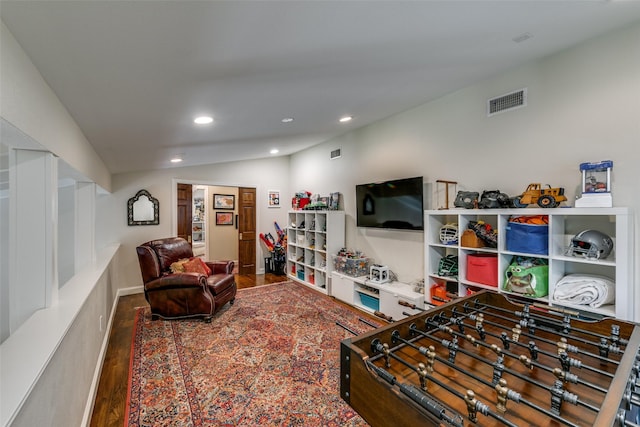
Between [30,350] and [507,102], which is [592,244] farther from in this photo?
[30,350]

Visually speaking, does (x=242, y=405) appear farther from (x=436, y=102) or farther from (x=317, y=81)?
(x=436, y=102)

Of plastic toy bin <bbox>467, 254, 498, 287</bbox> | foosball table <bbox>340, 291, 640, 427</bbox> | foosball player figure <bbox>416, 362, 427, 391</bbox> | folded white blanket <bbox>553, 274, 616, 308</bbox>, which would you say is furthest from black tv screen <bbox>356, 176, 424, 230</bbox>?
foosball player figure <bbox>416, 362, 427, 391</bbox>

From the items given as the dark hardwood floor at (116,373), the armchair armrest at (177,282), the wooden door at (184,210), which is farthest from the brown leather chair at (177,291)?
the wooden door at (184,210)

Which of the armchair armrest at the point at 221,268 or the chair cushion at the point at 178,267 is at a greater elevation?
the chair cushion at the point at 178,267

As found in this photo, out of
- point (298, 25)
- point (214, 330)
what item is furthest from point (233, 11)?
point (214, 330)

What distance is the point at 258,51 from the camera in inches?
61.2

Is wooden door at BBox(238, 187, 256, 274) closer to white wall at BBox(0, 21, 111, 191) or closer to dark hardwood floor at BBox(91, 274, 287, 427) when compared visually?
dark hardwood floor at BBox(91, 274, 287, 427)

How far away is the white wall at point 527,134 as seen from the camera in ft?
7.01

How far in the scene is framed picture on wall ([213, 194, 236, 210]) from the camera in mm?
7266

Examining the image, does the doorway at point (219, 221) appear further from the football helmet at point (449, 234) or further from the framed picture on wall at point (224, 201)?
the football helmet at point (449, 234)

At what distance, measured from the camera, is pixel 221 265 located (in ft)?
15.1

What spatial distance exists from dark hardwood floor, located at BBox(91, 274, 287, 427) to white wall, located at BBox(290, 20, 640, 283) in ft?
10.7

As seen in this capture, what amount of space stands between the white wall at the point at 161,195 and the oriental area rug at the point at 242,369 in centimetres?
150

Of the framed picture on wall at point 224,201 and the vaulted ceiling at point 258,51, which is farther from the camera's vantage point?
the framed picture on wall at point 224,201
